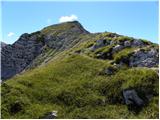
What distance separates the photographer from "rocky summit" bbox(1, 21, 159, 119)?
231ft

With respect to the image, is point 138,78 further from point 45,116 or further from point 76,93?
point 45,116

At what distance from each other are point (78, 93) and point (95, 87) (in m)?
4.51

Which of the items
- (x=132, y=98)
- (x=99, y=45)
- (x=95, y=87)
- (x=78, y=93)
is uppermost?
(x=99, y=45)

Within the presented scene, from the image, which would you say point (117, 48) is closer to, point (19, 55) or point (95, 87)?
point (95, 87)

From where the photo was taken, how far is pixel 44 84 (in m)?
82.8

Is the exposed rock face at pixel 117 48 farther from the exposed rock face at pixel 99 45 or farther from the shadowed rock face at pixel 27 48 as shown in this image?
the shadowed rock face at pixel 27 48

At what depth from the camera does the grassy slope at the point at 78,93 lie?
70.2m

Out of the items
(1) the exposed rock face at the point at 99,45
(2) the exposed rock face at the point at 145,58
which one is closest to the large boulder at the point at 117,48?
(2) the exposed rock face at the point at 145,58

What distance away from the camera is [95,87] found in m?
80.6

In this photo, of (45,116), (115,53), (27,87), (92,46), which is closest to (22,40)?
(92,46)

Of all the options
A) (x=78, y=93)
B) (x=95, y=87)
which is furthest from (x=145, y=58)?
(x=78, y=93)

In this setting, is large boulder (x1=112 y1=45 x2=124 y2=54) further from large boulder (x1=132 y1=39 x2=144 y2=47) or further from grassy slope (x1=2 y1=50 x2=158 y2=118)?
grassy slope (x1=2 y1=50 x2=158 y2=118)

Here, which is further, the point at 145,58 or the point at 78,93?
the point at 145,58

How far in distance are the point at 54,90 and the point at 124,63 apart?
20.1m
